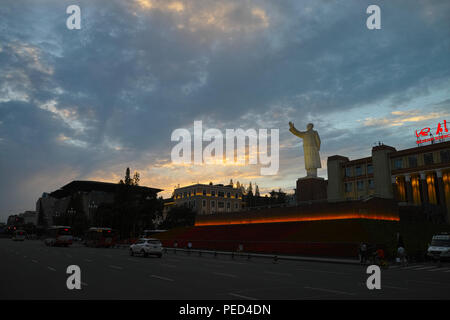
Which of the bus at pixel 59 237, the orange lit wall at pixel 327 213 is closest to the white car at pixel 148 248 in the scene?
the orange lit wall at pixel 327 213

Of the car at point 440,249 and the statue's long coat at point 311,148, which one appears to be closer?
the car at point 440,249

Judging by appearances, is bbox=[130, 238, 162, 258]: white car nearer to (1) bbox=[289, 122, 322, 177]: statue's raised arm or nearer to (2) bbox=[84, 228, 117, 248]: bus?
(1) bbox=[289, 122, 322, 177]: statue's raised arm

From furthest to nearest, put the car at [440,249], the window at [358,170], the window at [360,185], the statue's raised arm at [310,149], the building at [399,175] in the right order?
the window at [358,170]
the window at [360,185]
the building at [399,175]
the statue's raised arm at [310,149]
the car at [440,249]

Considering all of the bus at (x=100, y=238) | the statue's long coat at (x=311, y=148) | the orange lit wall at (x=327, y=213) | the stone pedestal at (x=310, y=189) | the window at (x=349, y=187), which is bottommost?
the bus at (x=100, y=238)

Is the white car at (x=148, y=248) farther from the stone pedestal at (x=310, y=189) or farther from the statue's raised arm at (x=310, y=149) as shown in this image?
the statue's raised arm at (x=310, y=149)

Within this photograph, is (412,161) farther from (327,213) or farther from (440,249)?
(440,249)

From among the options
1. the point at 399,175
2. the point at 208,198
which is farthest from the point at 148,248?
the point at 208,198

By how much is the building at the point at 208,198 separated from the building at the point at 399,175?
165ft

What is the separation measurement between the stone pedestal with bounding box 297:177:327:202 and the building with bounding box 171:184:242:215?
7588cm

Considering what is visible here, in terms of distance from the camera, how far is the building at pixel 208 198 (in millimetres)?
124125

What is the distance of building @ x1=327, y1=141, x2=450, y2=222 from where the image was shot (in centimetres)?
6281

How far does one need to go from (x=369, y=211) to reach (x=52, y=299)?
3411 cm
